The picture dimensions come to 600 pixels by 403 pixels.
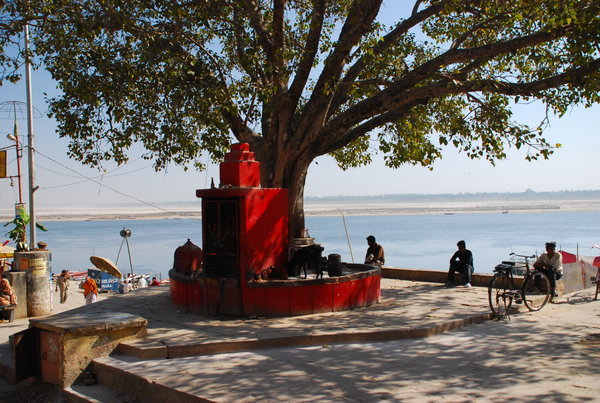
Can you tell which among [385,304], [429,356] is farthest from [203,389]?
[385,304]

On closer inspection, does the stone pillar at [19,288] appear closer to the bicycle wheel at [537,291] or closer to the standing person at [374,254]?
the standing person at [374,254]

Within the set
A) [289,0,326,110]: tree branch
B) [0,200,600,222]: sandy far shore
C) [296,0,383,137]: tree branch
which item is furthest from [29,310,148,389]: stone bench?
[0,200,600,222]: sandy far shore

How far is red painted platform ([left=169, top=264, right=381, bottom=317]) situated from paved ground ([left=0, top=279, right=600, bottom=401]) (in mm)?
259

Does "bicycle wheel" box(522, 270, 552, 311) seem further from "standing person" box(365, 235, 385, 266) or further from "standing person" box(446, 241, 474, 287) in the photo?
"standing person" box(365, 235, 385, 266)

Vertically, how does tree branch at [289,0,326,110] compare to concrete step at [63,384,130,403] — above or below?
above

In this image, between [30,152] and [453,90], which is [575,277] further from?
[30,152]

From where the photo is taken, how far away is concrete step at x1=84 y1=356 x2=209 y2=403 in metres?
5.80

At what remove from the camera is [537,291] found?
34.0 feet

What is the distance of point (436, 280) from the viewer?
13500mm

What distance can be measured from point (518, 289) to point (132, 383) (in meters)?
6.60

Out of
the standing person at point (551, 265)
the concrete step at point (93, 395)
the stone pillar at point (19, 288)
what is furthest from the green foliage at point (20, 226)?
the standing person at point (551, 265)

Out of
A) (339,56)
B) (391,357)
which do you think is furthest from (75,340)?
(339,56)

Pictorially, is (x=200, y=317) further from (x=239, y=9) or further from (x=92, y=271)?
(x=92, y=271)

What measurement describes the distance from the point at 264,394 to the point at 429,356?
2.37 meters
